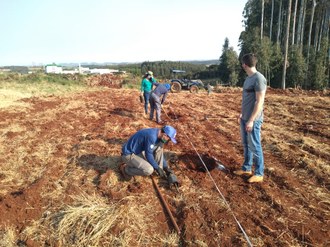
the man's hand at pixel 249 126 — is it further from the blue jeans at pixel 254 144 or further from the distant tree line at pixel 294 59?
the distant tree line at pixel 294 59

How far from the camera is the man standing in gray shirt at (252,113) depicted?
387 centimetres

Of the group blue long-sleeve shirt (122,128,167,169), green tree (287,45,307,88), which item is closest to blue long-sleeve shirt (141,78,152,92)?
blue long-sleeve shirt (122,128,167,169)

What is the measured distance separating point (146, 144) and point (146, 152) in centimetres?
Result: 13

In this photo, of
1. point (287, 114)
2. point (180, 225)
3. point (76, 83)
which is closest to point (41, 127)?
point (180, 225)

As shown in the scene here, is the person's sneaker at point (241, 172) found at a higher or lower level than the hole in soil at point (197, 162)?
higher

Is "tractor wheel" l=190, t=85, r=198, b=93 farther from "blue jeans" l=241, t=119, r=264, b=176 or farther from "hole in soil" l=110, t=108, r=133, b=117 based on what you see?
"blue jeans" l=241, t=119, r=264, b=176

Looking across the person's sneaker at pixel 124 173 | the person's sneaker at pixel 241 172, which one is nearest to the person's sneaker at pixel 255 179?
the person's sneaker at pixel 241 172

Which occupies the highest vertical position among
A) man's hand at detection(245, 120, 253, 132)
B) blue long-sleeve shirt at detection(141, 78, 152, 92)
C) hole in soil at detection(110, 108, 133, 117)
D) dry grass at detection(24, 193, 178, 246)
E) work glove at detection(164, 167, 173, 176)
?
blue long-sleeve shirt at detection(141, 78, 152, 92)

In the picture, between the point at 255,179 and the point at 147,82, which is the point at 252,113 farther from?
the point at 147,82

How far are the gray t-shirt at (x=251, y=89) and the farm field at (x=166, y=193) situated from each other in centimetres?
113

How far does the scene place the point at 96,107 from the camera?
38.8 feet

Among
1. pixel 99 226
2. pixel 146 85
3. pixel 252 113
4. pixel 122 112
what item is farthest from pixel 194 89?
pixel 99 226

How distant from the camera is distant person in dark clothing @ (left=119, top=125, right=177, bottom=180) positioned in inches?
164

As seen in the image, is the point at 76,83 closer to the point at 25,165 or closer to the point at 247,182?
the point at 25,165
